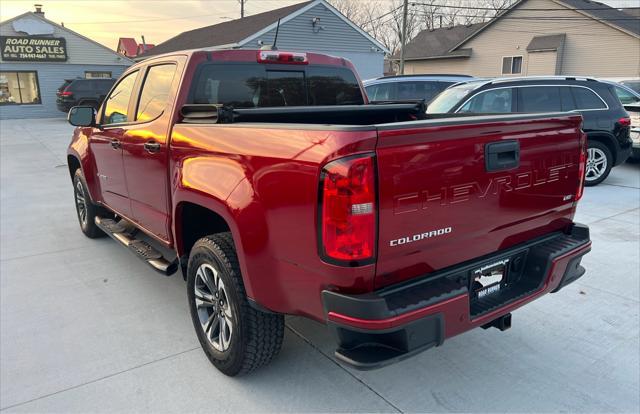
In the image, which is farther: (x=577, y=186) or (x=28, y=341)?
(x=28, y=341)

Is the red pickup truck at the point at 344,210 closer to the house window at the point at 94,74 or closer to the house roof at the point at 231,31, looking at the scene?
the house roof at the point at 231,31

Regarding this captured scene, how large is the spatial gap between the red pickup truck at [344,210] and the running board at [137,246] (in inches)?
1.3

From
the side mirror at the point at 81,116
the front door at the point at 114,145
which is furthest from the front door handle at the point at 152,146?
the side mirror at the point at 81,116

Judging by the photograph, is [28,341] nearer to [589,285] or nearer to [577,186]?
[577,186]

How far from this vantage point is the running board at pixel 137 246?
11.8 feet

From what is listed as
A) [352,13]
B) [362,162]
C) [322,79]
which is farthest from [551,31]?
[362,162]

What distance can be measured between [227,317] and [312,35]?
904 inches

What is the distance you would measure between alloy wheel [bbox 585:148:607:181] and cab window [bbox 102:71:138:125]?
7.43 m

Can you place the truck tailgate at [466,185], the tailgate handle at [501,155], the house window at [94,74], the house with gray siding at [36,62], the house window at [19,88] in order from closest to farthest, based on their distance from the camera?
the truck tailgate at [466,185]
the tailgate handle at [501,155]
the house with gray siding at [36,62]
the house window at [19,88]
the house window at [94,74]

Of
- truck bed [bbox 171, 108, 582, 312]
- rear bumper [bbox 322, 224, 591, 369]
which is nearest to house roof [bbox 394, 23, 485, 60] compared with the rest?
truck bed [bbox 171, 108, 582, 312]

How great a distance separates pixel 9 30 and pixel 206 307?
93.1 feet

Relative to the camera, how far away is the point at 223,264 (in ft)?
8.99

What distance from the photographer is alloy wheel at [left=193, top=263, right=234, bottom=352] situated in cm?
290

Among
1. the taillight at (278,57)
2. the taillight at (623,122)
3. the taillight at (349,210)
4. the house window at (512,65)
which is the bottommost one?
the taillight at (623,122)
